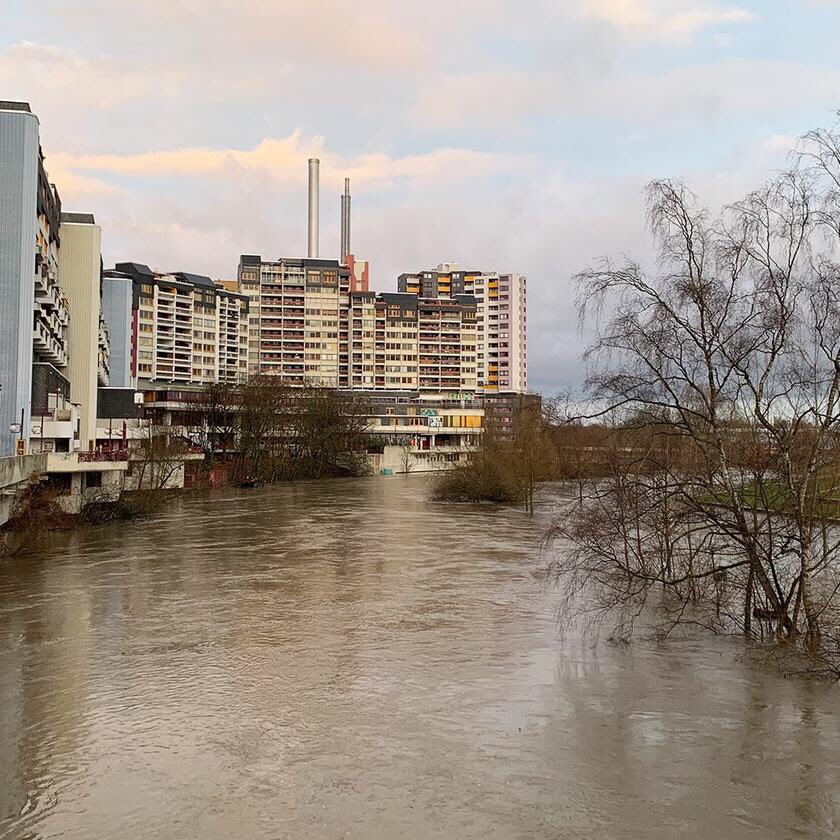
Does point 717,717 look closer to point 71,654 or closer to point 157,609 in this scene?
point 71,654

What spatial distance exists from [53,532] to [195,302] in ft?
334

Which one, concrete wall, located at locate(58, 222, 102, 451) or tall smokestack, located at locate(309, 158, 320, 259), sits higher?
tall smokestack, located at locate(309, 158, 320, 259)

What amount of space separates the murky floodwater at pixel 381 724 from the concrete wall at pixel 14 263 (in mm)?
20214

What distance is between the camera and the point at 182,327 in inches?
5404

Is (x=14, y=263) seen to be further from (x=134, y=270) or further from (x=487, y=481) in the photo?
(x=134, y=270)

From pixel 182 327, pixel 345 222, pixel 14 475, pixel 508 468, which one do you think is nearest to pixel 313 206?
pixel 345 222

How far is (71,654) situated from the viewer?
19516 mm

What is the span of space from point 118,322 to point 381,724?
8016 cm

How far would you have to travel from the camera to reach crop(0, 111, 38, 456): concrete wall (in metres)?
44.7

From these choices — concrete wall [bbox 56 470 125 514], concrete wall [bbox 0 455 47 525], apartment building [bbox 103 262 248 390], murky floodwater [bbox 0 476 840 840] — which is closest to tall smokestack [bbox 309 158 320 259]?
apartment building [bbox 103 262 248 390]

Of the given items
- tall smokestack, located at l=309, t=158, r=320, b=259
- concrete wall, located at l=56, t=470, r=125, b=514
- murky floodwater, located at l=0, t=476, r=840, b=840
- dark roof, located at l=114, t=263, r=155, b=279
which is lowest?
murky floodwater, located at l=0, t=476, r=840, b=840

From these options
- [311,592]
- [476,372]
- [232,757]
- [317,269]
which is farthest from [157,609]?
[476,372]

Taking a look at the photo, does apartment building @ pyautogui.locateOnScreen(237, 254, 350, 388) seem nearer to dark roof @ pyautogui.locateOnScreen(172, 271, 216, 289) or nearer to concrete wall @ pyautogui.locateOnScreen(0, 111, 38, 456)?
dark roof @ pyautogui.locateOnScreen(172, 271, 216, 289)

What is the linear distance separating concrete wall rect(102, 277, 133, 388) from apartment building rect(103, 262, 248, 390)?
115 feet
